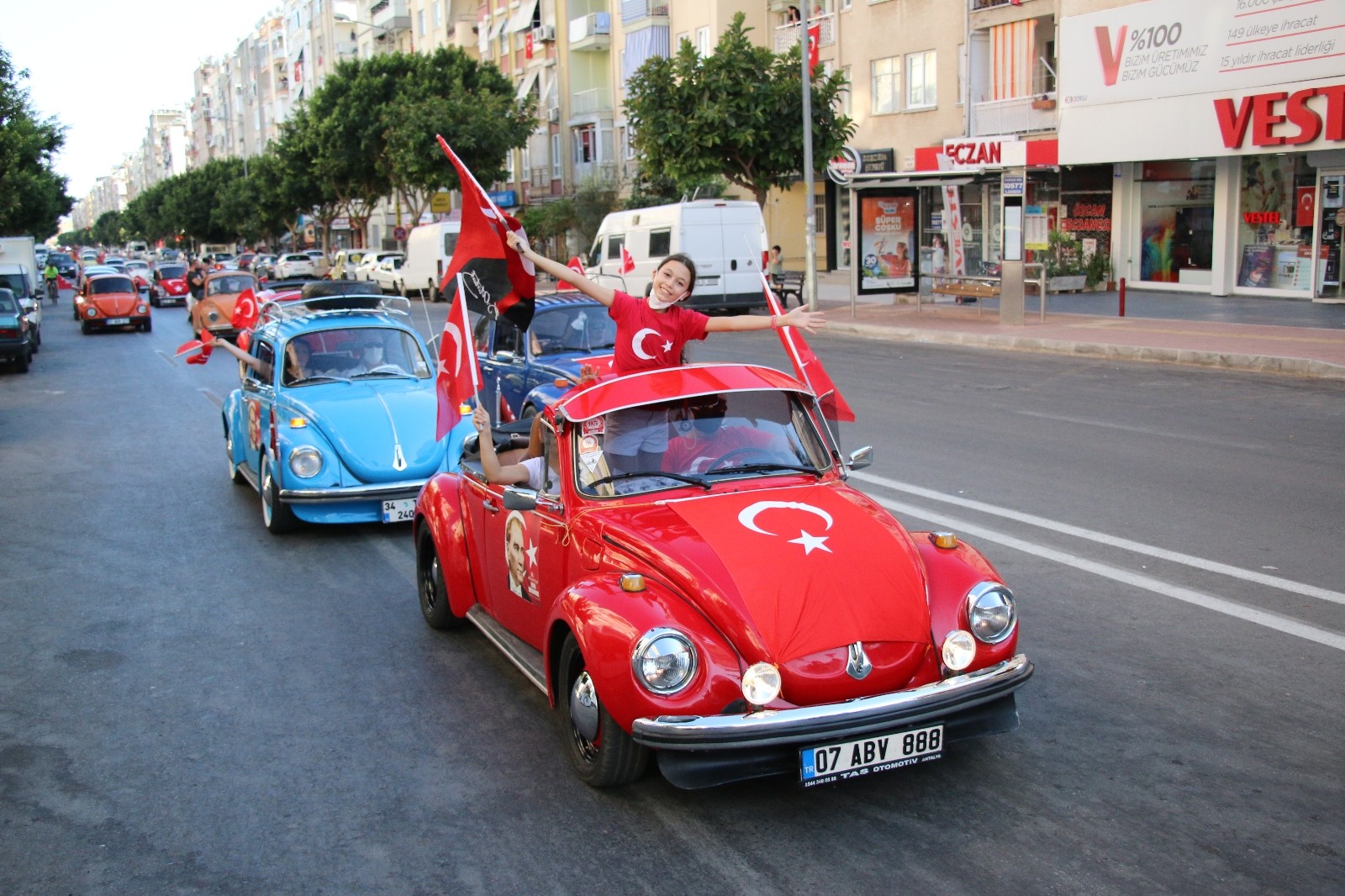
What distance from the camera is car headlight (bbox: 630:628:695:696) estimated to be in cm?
432

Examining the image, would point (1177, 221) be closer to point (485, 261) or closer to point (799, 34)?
point (799, 34)

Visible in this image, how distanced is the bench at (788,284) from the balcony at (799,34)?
11.3 metres

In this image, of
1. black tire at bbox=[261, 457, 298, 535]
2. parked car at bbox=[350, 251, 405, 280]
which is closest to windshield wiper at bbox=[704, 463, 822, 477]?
black tire at bbox=[261, 457, 298, 535]

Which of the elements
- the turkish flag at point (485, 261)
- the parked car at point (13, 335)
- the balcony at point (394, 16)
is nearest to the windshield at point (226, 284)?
the parked car at point (13, 335)

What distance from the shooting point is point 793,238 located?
45938mm

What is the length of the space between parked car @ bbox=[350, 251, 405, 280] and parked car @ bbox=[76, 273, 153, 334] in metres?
12.9

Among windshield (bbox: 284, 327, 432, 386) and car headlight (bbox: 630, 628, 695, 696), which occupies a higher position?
windshield (bbox: 284, 327, 432, 386)

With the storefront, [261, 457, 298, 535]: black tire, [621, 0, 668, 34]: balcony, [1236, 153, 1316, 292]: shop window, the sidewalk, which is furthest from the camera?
[621, 0, 668, 34]: balcony

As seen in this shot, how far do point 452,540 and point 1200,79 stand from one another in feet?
85.6

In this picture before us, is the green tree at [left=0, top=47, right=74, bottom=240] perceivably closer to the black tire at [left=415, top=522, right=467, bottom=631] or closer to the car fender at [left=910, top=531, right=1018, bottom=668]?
the black tire at [left=415, top=522, right=467, bottom=631]

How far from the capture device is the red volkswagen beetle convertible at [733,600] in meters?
4.30

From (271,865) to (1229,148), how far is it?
2740 centimetres

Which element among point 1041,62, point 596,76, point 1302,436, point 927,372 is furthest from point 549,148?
point 1302,436

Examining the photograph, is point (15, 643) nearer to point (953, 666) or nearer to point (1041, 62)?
point (953, 666)
